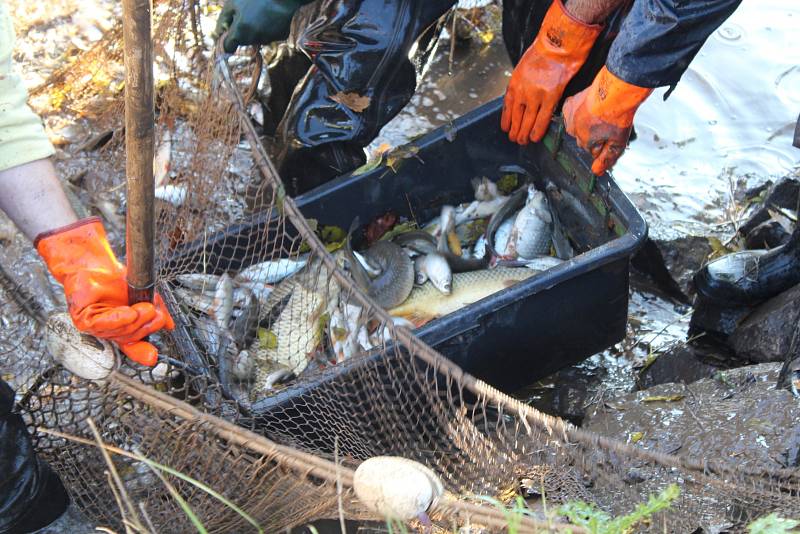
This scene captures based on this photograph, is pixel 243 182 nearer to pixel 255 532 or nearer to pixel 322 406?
pixel 322 406

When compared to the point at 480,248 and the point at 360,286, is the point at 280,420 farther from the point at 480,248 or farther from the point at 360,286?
the point at 480,248

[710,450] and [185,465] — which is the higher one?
[185,465]

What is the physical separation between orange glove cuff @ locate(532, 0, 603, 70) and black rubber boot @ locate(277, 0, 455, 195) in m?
0.43

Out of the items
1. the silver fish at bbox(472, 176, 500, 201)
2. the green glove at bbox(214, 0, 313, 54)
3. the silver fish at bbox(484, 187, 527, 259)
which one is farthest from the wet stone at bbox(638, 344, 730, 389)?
the green glove at bbox(214, 0, 313, 54)

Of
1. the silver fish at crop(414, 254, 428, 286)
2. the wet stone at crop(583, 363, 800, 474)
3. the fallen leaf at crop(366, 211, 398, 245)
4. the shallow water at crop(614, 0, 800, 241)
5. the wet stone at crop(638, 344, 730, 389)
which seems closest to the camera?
the wet stone at crop(583, 363, 800, 474)

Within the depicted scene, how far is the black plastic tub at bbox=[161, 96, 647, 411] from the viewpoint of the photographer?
280 centimetres

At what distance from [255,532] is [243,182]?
2.08 metres

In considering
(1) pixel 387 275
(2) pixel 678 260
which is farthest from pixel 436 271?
(2) pixel 678 260

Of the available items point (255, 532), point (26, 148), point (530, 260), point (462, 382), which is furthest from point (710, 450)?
point (26, 148)

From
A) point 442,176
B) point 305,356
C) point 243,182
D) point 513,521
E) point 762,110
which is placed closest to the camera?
point 513,521

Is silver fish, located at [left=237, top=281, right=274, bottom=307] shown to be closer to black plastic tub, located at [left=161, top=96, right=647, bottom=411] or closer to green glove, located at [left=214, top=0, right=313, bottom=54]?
black plastic tub, located at [left=161, top=96, right=647, bottom=411]

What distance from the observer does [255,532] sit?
235 cm

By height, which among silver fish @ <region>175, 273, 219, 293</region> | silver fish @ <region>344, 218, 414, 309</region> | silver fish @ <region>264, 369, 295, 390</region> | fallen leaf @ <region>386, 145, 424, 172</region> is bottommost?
silver fish @ <region>264, 369, 295, 390</region>

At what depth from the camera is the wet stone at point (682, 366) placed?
3.12 meters
